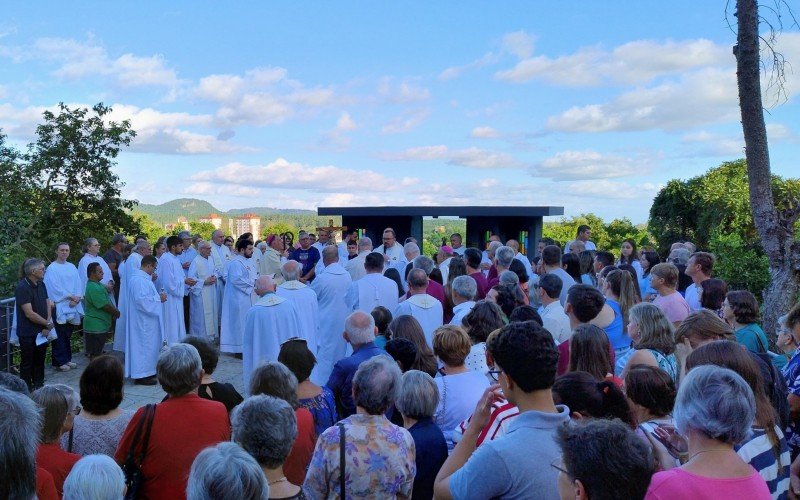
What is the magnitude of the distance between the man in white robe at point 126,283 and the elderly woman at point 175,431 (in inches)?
256

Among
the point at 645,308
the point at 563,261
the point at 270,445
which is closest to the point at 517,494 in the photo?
the point at 270,445

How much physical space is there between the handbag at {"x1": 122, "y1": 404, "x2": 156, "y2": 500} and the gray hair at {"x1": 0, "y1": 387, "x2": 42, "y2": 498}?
1.03 metres

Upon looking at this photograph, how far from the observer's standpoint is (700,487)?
2.16 m

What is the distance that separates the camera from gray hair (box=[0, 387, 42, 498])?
212 centimetres

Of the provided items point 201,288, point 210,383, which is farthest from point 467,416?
point 201,288

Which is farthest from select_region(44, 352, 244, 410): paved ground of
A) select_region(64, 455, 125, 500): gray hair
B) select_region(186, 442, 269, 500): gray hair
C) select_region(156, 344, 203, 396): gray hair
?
select_region(186, 442, 269, 500): gray hair

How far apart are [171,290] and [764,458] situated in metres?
9.00

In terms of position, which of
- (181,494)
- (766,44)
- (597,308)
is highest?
(766,44)

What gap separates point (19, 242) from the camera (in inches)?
579

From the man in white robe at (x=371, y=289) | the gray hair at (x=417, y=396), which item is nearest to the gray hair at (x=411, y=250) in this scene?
the man in white robe at (x=371, y=289)

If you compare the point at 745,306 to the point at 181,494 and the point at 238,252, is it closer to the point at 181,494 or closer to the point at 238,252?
the point at 181,494

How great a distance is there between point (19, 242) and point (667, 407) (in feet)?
50.8

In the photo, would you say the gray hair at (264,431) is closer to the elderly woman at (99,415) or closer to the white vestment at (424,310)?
the elderly woman at (99,415)

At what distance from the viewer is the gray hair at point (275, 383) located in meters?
3.43
